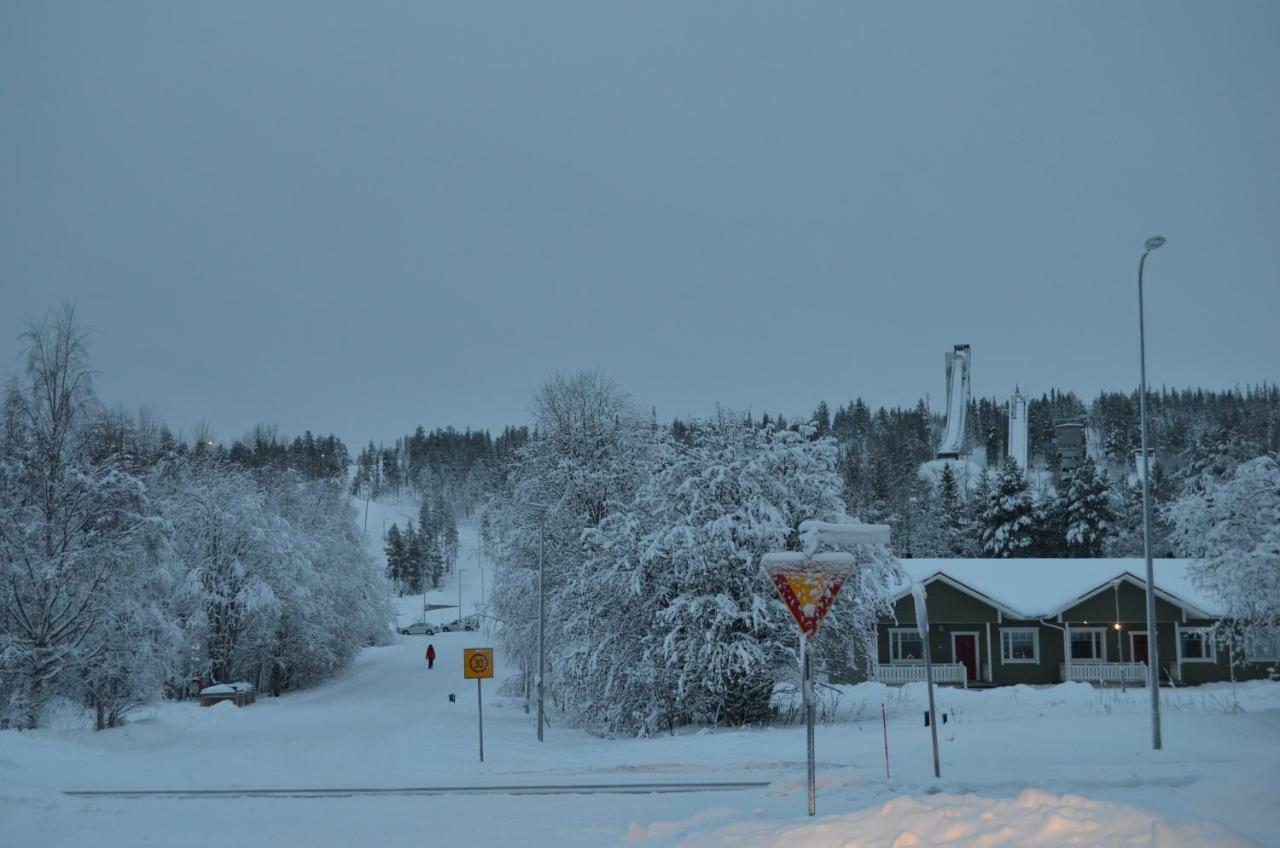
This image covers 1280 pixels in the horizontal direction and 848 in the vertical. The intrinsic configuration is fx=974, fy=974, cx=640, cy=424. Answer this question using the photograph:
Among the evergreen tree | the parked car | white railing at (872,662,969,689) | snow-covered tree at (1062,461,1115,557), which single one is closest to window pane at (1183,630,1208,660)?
white railing at (872,662,969,689)

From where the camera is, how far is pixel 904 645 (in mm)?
41531

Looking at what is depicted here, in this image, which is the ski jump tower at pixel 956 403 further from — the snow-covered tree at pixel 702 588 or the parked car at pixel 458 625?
the snow-covered tree at pixel 702 588

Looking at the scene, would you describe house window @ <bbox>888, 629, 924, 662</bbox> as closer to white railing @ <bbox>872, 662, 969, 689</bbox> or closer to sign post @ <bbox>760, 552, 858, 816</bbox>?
white railing @ <bbox>872, 662, 969, 689</bbox>

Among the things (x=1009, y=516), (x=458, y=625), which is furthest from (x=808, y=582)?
(x=458, y=625)

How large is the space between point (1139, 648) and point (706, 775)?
29.9 meters

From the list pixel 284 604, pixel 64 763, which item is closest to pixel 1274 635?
pixel 64 763

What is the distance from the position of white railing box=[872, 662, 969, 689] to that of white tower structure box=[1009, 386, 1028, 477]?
120455mm

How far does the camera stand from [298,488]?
63.2 metres

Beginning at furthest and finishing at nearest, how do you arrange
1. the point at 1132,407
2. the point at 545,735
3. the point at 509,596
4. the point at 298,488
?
the point at 1132,407
the point at 298,488
the point at 509,596
the point at 545,735

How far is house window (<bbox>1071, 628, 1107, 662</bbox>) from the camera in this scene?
40969 mm

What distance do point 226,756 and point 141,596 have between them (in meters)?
7.94

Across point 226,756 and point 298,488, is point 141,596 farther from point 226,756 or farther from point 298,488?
point 298,488

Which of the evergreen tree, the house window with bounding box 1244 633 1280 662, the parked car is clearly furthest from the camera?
the evergreen tree

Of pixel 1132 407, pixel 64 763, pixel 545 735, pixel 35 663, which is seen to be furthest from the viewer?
pixel 1132 407
